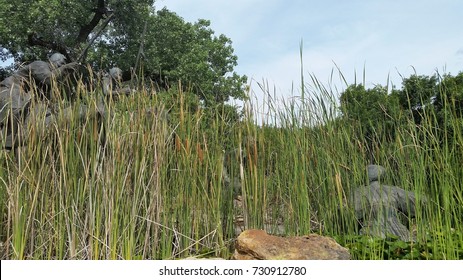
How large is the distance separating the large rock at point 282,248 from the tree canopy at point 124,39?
949 centimetres

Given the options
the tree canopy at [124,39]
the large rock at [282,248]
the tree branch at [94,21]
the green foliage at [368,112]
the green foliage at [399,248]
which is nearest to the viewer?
the large rock at [282,248]

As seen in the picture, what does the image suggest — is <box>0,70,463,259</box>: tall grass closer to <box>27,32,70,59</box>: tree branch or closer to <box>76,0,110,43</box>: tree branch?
<box>27,32,70,59</box>: tree branch

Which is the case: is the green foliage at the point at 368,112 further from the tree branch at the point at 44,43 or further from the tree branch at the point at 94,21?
the tree branch at the point at 94,21

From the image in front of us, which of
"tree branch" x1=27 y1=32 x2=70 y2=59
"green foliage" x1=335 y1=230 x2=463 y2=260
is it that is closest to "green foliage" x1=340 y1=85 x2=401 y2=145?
"green foliage" x1=335 y1=230 x2=463 y2=260

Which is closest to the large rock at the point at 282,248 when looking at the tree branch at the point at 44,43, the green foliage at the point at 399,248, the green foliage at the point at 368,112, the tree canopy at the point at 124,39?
the green foliage at the point at 399,248

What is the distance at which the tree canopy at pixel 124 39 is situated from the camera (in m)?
12.2

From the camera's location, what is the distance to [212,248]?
2.69m

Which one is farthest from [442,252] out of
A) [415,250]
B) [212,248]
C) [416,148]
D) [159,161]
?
[159,161]

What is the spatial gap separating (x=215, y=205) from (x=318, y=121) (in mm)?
743

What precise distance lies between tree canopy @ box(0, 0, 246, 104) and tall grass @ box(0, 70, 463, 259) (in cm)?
899

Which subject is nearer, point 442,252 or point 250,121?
point 442,252

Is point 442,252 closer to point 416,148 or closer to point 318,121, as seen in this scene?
point 416,148

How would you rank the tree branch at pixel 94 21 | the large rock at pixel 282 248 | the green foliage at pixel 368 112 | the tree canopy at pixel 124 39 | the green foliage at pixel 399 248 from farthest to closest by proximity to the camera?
the tree branch at pixel 94 21 < the tree canopy at pixel 124 39 < the green foliage at pixel 368 112 < the green foliage at pixel 399 248 < the large rock at pixel 282 248
